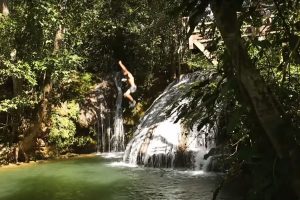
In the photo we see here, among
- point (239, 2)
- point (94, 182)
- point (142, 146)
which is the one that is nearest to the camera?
point (239, 2)

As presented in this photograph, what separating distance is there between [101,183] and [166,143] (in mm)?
2350

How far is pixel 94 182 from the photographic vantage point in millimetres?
8883

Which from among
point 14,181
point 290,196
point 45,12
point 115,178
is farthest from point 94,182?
point 290,196

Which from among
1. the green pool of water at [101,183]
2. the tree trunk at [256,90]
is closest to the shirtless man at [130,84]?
the green pool of water at [101,183]

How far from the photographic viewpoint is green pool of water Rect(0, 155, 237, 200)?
7535 millimetres

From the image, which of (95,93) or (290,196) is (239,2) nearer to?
(290,196)

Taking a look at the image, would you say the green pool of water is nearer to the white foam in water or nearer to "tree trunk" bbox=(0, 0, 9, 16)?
the white foam in water

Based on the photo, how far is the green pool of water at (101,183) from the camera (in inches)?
297

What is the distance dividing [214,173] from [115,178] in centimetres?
201

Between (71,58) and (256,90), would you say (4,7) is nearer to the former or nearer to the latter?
(71,58)

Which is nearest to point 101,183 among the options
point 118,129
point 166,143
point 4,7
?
point 166,143

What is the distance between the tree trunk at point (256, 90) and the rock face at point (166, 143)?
6.92 meters

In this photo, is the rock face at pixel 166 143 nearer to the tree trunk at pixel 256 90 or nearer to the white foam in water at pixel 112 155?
the white foam in water at pixel 112 155

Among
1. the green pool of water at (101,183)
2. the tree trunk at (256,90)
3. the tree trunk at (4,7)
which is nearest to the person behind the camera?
the tree trunk at (256,90)
